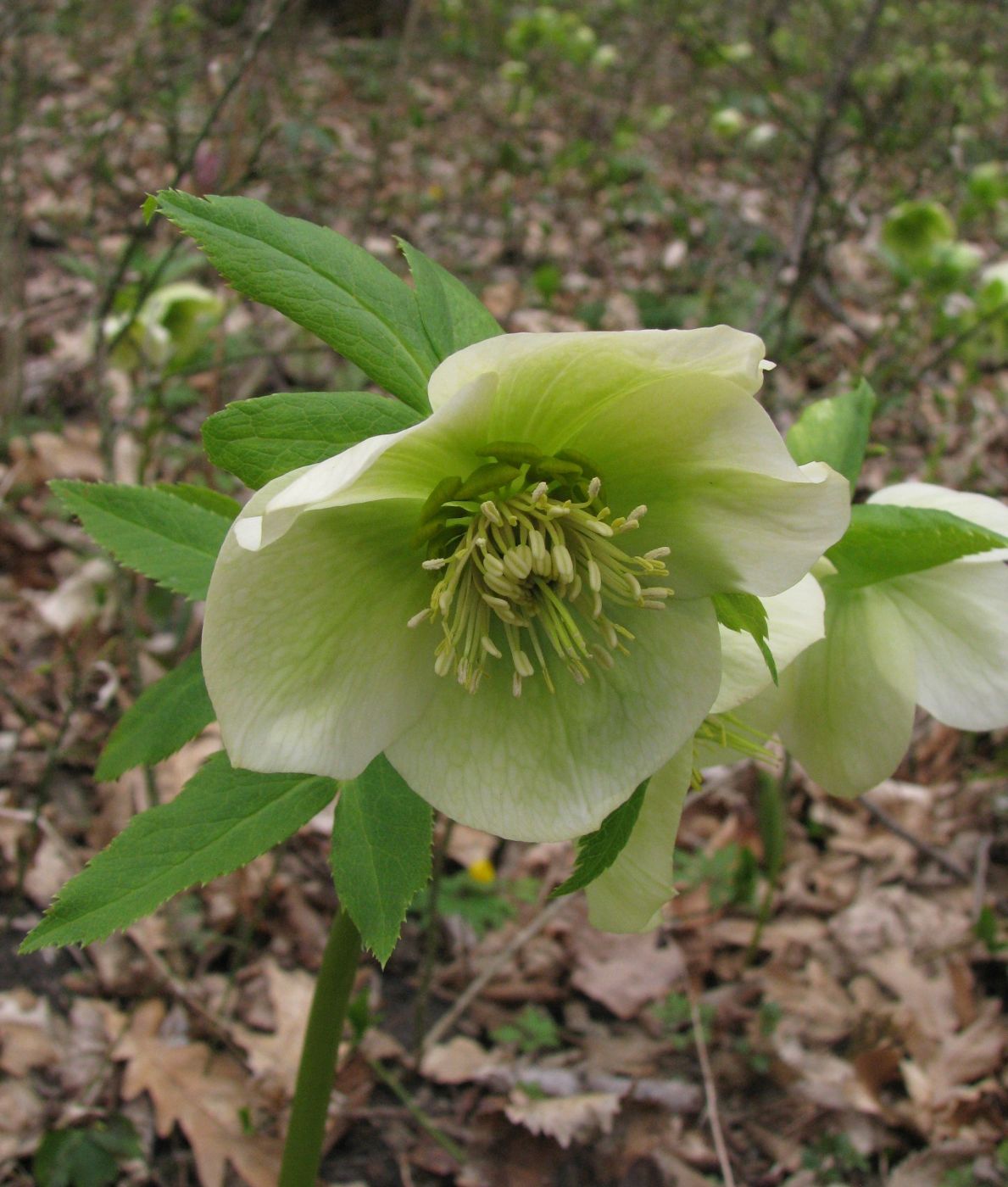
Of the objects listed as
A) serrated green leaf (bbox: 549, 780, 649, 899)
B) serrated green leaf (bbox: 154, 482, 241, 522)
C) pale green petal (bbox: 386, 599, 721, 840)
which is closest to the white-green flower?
serrated green leaf (bbox: 154, 482, 241, 522)

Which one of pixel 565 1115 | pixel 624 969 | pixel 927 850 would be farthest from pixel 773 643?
pixel 927 850

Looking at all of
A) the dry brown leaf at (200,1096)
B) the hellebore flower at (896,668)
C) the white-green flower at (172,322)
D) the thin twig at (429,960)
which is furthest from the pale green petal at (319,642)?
the white-green flower at (172,322)

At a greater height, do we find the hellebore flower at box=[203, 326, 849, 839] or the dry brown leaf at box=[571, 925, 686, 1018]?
the hellebore flower at box=[203, 326, 849, 839]

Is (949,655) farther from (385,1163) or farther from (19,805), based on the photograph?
(19,805)

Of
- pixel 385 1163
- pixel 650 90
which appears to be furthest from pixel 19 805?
pixel 650 90

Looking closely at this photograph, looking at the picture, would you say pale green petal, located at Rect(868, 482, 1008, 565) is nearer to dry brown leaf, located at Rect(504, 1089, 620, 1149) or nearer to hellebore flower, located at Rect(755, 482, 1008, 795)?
hellebore flower, located at Rect(755, 482, 1008, 795)

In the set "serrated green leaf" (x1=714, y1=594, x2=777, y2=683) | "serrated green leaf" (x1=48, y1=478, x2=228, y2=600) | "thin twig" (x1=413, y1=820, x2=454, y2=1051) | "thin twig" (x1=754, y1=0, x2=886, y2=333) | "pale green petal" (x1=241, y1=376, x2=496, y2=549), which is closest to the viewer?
"pale green petal" (x1=241, y1=376, x2=496, y2=549)
